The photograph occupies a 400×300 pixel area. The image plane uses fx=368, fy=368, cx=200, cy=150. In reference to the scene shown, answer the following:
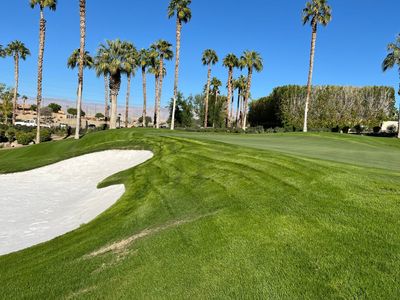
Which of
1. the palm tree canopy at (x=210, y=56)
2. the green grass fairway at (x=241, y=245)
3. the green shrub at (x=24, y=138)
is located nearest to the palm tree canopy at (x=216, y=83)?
the palm tree canopy at (x=210, y=56)

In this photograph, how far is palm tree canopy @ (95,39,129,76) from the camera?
166 feet

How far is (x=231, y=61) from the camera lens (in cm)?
7181

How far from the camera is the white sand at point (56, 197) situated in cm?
1066

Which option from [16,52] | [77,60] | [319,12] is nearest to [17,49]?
[16,52]

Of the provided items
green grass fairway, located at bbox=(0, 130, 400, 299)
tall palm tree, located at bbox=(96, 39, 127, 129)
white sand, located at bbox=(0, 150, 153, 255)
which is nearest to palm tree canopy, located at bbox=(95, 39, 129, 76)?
tall palm tree, located at bbox=(96, 39, 127, 129)

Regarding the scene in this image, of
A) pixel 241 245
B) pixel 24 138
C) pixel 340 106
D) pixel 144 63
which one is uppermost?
pixel 144 63

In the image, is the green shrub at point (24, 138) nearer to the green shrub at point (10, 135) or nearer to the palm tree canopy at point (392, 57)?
the green shrub at point (10, 135)

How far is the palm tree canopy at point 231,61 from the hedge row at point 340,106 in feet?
39.1

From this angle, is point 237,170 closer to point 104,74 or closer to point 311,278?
point 311,278

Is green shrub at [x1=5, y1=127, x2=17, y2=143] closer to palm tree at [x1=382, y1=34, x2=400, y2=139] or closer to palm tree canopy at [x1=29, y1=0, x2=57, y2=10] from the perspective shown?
palm tree canopy at [x1=29, y1=0, x2=57, y2=10]

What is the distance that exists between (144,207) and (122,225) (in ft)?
3.99

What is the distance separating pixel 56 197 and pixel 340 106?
208 ft

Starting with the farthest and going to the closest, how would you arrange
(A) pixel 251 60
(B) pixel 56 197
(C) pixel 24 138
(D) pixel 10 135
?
(A) pixel 251 60 → (D) pixel 10 135 → (C) pixel 24 138 → (B) pixel 56 197

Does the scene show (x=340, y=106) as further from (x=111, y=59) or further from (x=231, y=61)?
(x=111, y=59)
